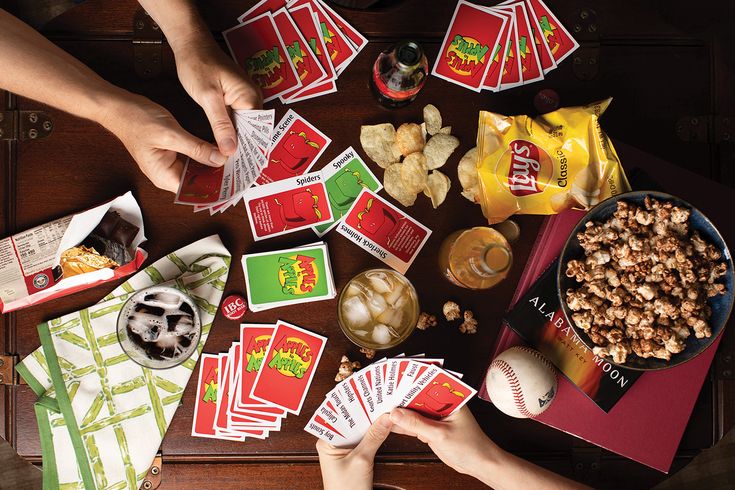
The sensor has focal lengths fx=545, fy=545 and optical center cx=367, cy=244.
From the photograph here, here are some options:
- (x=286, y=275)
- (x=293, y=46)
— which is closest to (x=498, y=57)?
(x=293, y=46)

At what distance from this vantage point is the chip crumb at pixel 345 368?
1342mm

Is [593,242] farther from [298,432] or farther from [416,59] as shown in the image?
[298,432]

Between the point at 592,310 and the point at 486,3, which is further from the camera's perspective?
the point at 486,3

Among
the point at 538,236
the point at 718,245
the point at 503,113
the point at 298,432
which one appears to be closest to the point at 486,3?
the point at 503,113

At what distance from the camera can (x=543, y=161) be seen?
4.27 feet

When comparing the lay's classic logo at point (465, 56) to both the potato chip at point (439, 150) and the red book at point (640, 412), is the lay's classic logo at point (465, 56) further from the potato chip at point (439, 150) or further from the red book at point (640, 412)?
the red book at point (640, 412)

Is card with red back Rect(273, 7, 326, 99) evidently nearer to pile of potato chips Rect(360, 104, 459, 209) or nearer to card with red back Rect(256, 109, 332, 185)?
card with red back Rect(256, 109, 332, 185)

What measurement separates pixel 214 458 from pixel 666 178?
132 cm

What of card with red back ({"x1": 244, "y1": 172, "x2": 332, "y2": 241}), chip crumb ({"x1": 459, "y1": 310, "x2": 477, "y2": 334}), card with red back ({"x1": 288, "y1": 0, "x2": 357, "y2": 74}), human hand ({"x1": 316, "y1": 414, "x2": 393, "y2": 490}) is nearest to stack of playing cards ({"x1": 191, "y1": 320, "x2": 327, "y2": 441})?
human hand ({"x1": 316, "y1": 414, "x2": 393, "y2": 490})

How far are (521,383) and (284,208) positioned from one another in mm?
702

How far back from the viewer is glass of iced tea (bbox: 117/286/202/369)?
4.12ft

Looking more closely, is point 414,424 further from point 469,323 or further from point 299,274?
point 299,274

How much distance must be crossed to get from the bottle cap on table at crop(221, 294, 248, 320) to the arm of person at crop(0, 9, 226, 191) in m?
0.31

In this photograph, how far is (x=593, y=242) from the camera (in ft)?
3.76
